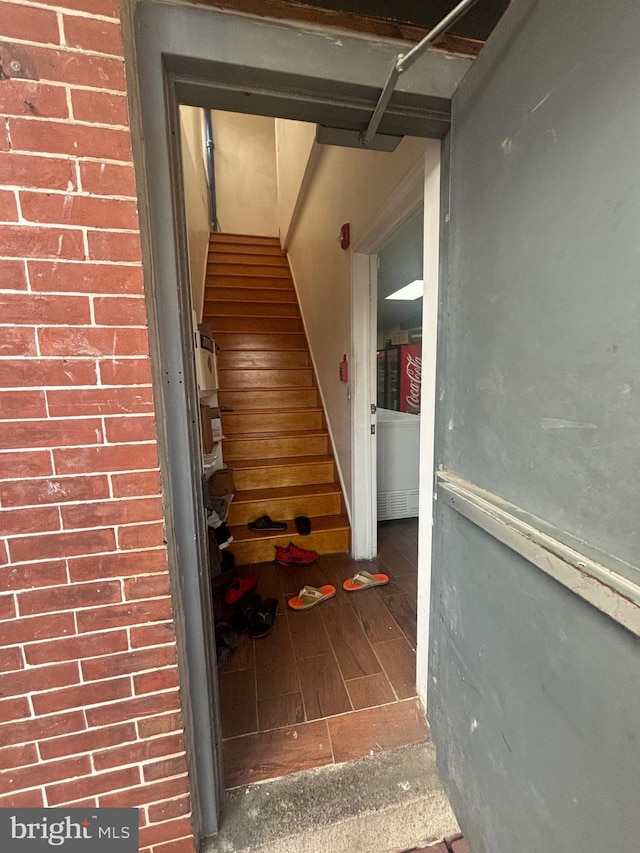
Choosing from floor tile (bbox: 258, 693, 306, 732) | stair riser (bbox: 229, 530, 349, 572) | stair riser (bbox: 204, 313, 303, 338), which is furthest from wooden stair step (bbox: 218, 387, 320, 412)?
floor tile (bbox: 258, 693, 306, 732)

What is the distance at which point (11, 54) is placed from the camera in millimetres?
669

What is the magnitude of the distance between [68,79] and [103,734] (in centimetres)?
145

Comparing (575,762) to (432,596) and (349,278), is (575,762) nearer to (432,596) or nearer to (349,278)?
(432,596)

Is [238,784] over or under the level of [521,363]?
under

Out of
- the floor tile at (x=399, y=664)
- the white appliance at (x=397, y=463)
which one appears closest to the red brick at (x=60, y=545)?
the floor tile at (x=399, y=664)

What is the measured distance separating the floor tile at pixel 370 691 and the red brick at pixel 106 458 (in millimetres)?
1317

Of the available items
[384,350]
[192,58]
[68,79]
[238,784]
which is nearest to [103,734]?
[238,784]

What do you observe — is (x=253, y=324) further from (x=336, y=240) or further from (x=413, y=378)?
Answer: (x=413, y=378)

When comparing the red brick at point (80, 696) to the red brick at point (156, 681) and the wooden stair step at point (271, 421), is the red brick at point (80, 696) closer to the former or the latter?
the red brick at point (156, 681)

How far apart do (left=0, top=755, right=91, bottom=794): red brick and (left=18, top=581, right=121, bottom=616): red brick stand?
1.34 ft

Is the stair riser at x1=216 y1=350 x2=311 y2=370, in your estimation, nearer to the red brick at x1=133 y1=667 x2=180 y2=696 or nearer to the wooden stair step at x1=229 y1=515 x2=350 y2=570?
the wooden stair step at x1=229 y1=515 x2=350 y2=570

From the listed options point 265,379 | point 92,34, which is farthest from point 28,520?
point 265,379

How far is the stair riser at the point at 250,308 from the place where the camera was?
399 centimetres

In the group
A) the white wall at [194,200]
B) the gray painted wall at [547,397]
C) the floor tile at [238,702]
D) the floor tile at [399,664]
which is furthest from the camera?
the white wall at [194,200]
